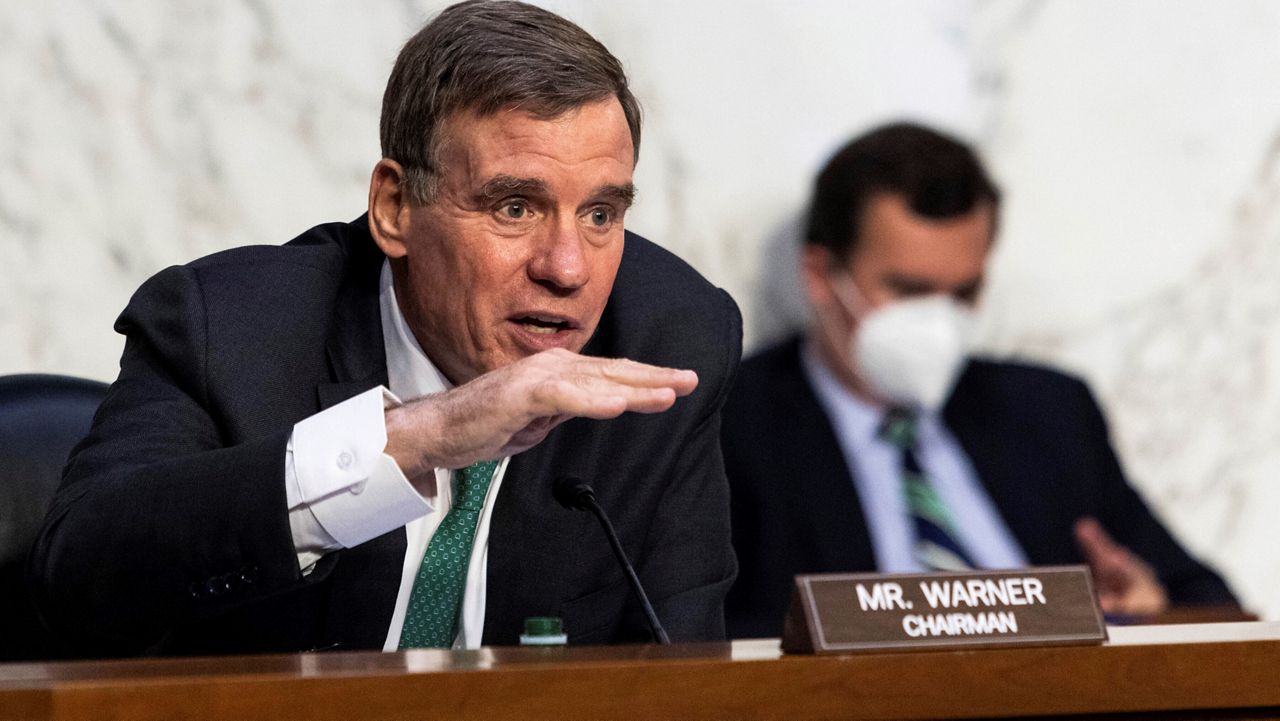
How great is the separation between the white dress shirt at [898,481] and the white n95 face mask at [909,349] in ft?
0.17

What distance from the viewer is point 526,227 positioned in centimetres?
199

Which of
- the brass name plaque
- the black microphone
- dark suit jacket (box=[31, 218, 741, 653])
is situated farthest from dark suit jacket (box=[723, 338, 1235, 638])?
the brass name plaque

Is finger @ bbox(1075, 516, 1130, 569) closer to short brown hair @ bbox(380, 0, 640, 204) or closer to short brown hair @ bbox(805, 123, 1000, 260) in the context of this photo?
short brown hair @ bbox(805, 123, 1000, 260)

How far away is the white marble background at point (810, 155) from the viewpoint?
3.36 meters

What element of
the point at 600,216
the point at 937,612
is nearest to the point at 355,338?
the point at 600,216

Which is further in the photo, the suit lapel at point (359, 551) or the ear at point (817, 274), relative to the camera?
the ear at point (817, 274)

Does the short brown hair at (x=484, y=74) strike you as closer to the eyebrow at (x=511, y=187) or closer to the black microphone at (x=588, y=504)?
the eyebrow at (x=511, y=187)

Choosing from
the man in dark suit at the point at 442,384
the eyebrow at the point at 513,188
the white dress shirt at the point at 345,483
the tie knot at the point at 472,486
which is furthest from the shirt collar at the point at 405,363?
the white dress shirt at the point at 345,483

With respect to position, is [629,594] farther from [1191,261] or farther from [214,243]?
[1191,261]

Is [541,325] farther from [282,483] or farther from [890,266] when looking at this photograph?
[890,266]

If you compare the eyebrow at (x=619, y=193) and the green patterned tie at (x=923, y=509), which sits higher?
the eyebrow at (x=619, y=193)

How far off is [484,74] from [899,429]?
1.98 m

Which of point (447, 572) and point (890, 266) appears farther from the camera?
point (890, 266)

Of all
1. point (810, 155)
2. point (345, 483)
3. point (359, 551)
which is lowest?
point (359, 551)
